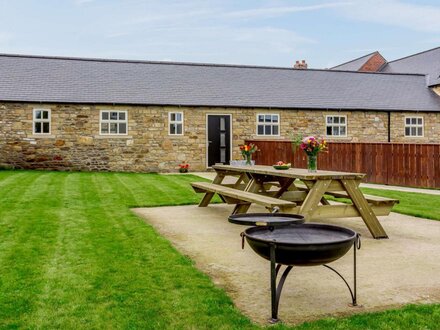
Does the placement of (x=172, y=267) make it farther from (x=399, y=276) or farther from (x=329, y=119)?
(x=329, y=119)

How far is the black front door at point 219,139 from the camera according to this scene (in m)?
23.9

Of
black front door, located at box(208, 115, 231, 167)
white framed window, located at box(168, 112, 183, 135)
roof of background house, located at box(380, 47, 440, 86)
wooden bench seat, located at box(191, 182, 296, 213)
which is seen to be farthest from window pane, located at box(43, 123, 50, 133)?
roof of background house, located at box(380, 47, 440, 86)

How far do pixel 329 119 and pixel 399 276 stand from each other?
20.4 m

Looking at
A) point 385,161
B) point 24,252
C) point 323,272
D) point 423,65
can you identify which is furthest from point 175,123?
point 423,65

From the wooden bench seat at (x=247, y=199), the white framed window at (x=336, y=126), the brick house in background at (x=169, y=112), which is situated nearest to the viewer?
the wooden bench seat at (x=247, y=199)

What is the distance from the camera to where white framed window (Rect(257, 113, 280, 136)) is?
962 inches

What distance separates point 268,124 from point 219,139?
8.67ft

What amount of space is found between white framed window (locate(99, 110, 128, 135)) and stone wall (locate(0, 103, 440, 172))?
0.63 feet

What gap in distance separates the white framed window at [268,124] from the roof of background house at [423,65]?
11.0m

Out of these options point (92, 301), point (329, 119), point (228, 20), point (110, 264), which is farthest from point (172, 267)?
point (329, 119)

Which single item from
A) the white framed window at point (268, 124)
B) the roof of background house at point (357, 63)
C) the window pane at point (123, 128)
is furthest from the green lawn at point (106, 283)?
the roof of background house at point (357, 63)

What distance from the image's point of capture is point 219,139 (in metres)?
24.0

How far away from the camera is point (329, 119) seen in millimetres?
25297

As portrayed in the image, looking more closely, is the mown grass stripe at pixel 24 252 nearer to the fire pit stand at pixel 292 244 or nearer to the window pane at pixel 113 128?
the fire pit stand at pixel 292 244
